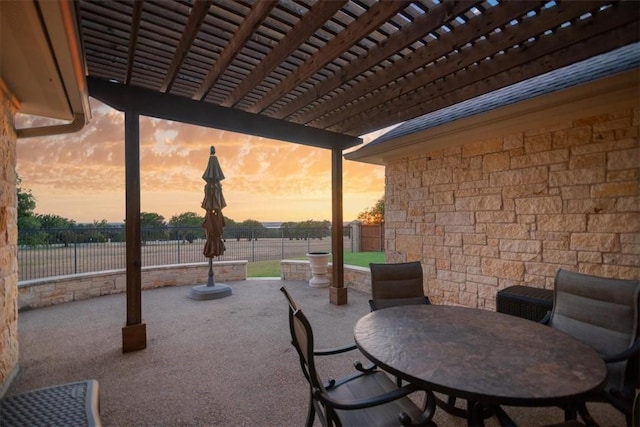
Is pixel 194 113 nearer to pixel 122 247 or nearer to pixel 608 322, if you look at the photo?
pixel 608 322

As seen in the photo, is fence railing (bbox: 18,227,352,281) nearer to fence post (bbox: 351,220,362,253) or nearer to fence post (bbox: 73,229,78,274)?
fence post (bbox: 73,229,78,274)

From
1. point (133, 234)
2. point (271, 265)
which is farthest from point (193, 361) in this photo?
point (271, 265)

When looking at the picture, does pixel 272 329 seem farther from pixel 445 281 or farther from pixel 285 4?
pixel 285 4

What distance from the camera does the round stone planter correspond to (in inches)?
265

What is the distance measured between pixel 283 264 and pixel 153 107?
503 centimetres

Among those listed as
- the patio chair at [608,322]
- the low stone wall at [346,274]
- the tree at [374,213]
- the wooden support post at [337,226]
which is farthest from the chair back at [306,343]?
the tree at [374,213]

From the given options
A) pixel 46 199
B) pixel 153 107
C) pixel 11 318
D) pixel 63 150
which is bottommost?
pixel 11 318

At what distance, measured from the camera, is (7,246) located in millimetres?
2723

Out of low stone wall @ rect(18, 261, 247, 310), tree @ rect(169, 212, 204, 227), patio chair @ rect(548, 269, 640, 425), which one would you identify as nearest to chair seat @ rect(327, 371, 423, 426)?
patio chair @ rect(548, 269, 640, 425)

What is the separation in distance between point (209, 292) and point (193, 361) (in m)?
2.69

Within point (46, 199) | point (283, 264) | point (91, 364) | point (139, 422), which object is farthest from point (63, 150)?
point (139, 422)

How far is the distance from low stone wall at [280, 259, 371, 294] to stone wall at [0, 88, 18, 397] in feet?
16.1

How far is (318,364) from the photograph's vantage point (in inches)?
121

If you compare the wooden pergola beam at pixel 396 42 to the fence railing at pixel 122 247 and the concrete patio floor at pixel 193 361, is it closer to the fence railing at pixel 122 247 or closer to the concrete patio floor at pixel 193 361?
the concrete patio floor at pixel 193 361
